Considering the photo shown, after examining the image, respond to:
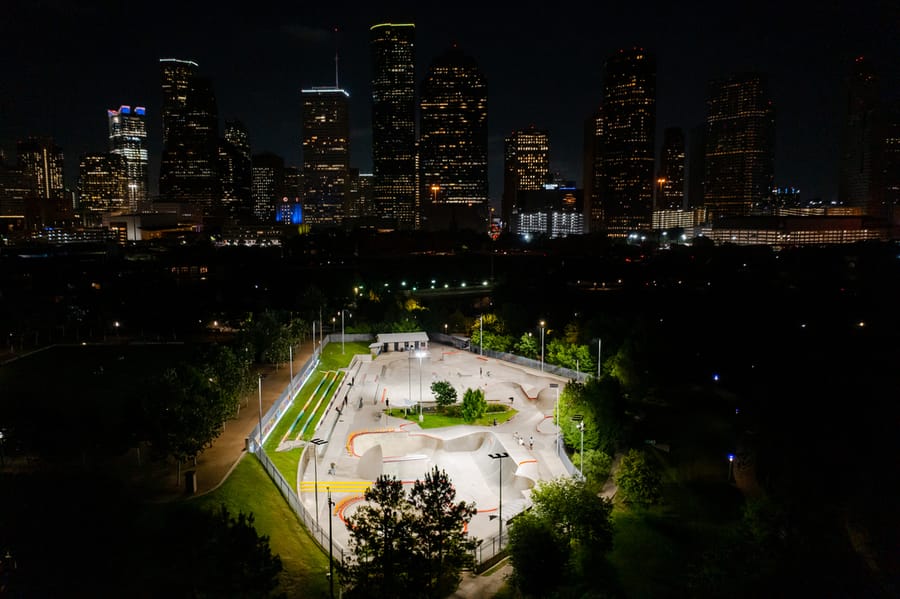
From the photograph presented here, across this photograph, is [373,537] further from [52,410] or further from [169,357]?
[169,357]

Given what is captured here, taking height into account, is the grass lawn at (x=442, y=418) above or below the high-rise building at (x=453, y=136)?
below

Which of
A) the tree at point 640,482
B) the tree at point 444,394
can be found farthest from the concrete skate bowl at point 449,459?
the tree at point 640,482

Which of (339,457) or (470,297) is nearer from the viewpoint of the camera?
(339,457)

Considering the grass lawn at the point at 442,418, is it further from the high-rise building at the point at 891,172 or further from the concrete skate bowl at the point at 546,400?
the high-rise building at the point at 891,172

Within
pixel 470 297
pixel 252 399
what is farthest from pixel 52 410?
pixel 470 297

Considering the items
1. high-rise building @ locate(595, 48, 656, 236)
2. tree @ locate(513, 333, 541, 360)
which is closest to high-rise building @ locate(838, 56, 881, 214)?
high-rise building @ locate(595, 48, 656, 236)

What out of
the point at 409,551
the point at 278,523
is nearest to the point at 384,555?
the point at 409,551
